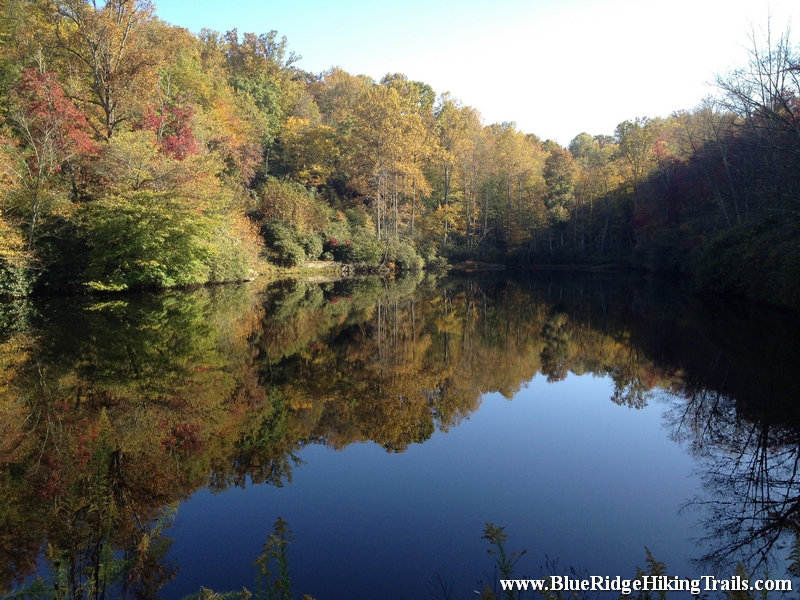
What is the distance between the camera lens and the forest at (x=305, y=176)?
19.6m

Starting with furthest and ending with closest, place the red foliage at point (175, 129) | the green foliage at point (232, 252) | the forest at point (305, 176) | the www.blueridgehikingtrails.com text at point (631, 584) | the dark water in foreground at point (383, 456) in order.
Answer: the green foliage at point (232, 252) < the red foliage at point (175, 129) < the forest at point (305, 176) < the dark water in foreground at point (383, 456) < the www.blueridgehikingtrails.com text at point (631, 584)

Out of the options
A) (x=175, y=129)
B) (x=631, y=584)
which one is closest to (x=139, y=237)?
(x=175, y=129)

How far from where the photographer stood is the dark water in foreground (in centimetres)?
409

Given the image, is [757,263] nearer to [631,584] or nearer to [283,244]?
[631,584]

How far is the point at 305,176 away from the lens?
Result: 140 feet

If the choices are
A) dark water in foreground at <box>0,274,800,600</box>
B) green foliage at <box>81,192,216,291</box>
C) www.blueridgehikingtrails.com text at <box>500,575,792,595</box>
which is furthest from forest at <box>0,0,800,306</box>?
www.blueridgehikingtrails.com text at <box>500,575,792,595</box>

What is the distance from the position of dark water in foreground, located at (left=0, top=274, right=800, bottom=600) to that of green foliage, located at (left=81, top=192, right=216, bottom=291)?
25.5ft

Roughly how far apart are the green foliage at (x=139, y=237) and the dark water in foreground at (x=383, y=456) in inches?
306

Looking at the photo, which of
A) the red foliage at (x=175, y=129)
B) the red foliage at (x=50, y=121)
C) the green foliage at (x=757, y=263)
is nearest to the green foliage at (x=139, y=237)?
the red foliage at (x=50, y=121)

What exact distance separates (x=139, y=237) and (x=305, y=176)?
23742 millimetres

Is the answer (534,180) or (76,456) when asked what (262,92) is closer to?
(534,180)

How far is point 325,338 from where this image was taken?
1321 cm

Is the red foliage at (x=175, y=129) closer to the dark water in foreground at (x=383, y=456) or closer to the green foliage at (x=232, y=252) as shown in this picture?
the green foliage at (x=232, y=252)

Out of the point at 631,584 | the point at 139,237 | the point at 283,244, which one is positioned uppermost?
the point at 283,244
